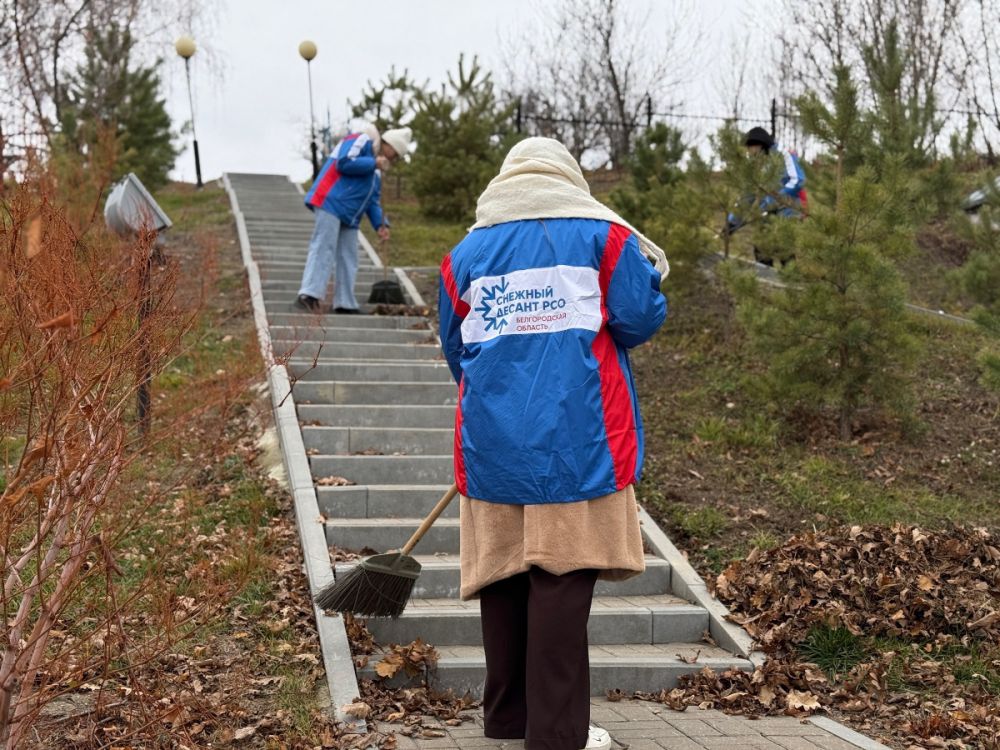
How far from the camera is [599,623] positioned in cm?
542

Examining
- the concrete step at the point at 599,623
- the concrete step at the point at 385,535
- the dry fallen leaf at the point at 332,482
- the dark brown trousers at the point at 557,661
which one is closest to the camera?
the dark brown trousers at the point at 557,661

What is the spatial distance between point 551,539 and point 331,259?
699 centimetres

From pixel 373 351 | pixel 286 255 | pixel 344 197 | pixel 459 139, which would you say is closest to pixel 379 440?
pixel 373 351

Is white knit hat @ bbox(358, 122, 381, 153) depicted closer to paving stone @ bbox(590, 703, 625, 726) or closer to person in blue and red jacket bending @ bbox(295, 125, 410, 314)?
person in blue and red jacket bending @ bbox(295, 125, 410, 314)

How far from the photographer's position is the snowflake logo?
152 inches

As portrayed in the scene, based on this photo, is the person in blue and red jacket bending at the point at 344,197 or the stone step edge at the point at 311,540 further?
the person in blue and red jacket bending at the point at 344,197

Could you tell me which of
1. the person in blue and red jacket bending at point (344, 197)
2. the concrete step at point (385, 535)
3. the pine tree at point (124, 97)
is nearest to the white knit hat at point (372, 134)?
the person in blue and red jacket bending at point (344, 197)

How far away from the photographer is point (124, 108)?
73.2 ft

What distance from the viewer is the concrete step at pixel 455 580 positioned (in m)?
5.61

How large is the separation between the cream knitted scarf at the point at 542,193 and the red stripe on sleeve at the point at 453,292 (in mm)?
185

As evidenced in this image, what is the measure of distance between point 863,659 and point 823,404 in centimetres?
365

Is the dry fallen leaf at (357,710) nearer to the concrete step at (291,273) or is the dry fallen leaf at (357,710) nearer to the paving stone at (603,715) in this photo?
the paving stone at (603,715)

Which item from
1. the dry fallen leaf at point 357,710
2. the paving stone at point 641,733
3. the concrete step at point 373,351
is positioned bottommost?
the paving stone at point 641,733

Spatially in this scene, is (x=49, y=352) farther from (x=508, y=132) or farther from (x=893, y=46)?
(x=508, y=132)
